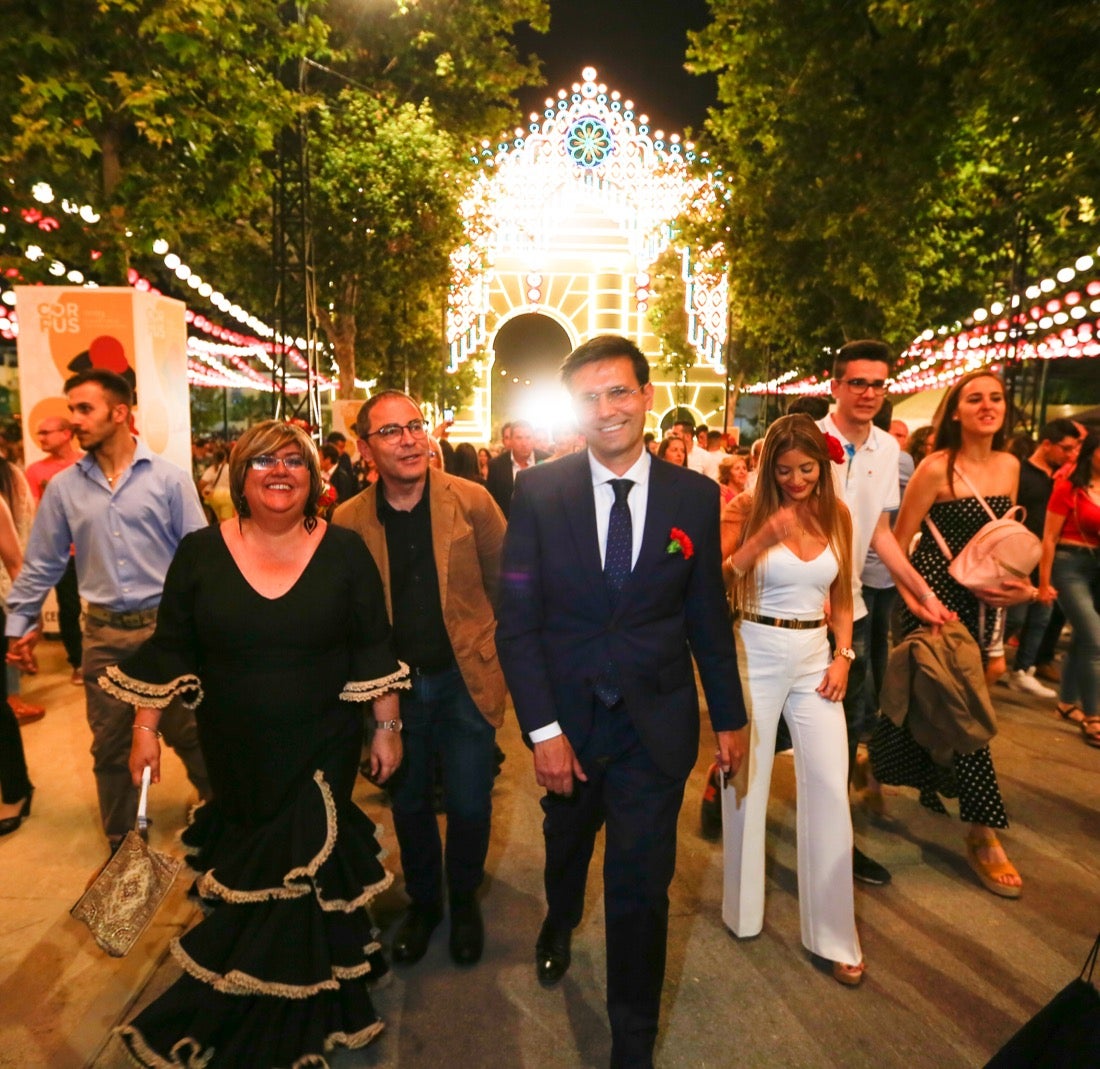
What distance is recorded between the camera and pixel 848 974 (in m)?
3.03

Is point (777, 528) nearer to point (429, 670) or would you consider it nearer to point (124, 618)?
point (429, 670)

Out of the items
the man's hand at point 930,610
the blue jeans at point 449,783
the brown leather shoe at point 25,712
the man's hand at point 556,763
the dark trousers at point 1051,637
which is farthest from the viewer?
the dark trousers at point 1051,637

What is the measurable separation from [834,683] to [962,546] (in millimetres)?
1272

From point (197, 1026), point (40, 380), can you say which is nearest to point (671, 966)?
point (197, 1026)

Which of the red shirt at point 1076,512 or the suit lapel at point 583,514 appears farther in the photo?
the red shirt at point 1076,512

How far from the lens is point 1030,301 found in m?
14.7

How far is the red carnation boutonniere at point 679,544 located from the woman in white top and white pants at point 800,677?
2.33 ft

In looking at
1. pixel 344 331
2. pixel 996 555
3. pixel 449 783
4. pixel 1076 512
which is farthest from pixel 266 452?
pixel 344 331

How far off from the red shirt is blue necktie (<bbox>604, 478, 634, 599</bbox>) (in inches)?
178

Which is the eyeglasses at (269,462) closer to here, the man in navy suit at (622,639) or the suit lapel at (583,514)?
the man in navy suit at (622,639)

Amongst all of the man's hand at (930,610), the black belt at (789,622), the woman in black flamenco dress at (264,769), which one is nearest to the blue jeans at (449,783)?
the woman in black flamenco dress at (264,769)

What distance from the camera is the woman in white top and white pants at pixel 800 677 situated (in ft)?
10.2

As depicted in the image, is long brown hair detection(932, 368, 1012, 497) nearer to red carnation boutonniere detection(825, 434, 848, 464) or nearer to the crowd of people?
the crowd of people

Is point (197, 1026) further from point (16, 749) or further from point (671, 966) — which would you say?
point (16, 749)
